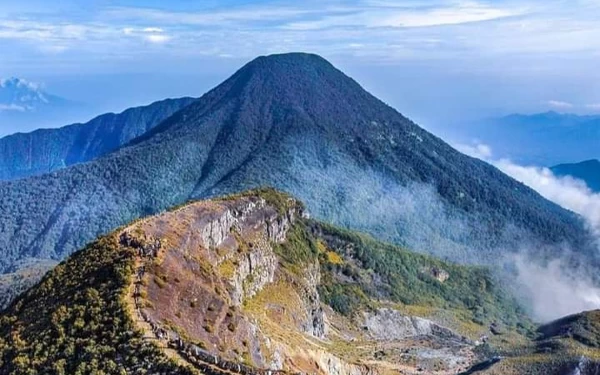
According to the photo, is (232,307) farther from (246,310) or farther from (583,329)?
(583,329)

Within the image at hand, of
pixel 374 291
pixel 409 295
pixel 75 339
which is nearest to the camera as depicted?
pixel 75 339

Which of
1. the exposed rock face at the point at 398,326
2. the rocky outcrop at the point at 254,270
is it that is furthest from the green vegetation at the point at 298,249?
the exposed rock face at the point at 398,326

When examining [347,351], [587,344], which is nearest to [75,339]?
[347,351]

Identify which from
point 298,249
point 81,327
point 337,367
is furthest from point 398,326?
point 81,327

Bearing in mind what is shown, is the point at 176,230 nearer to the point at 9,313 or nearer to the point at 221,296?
the point at 221,296

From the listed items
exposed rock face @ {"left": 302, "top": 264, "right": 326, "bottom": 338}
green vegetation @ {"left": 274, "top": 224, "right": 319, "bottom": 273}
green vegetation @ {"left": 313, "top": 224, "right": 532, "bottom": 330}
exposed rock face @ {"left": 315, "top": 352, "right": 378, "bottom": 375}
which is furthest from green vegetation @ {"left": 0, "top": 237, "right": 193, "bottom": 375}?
green vegetation @ {"left": 313, "top": 224, "right": 532, "bottom": 330}

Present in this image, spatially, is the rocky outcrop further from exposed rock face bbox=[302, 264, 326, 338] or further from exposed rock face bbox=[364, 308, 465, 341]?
exposed rock face bbox=[364, 308, 465, 341]
